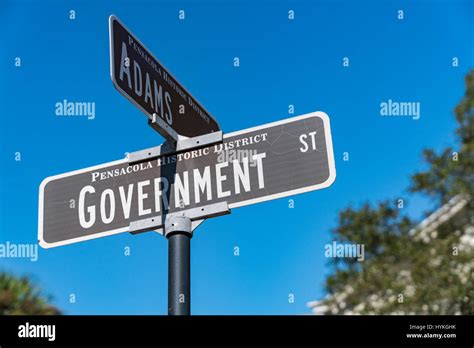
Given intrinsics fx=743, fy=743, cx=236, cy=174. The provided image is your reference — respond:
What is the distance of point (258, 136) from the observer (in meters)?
2.72

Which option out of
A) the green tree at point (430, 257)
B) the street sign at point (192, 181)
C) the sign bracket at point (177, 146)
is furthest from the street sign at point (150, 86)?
the green tree at point (430, 257)

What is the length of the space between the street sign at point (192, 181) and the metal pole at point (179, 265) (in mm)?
97

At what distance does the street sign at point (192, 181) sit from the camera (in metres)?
2.61

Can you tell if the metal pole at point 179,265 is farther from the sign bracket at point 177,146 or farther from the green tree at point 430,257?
the green tree at point 430,257

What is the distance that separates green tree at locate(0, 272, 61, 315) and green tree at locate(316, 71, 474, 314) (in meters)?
5.26

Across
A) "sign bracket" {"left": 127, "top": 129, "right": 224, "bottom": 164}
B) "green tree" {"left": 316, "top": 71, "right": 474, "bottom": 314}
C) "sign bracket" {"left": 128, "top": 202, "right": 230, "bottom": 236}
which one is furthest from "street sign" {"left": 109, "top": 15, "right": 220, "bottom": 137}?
"green tree" {"left": 316, "top": 71, "right": 474, "bottom": 314}

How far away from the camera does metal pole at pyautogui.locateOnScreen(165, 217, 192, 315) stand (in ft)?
7.70

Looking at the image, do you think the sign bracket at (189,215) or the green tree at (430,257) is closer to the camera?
the sign bracket at (189,215)

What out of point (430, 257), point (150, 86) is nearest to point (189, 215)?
point (150, 86)

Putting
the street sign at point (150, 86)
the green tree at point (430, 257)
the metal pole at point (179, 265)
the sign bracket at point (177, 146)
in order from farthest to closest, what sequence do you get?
the green tree at point (430, 257), the sign bracket at point (177, 146), the street sign at point (150, 86), the metal pole at point (179, 265)

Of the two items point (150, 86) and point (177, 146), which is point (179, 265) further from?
point (150, 86)

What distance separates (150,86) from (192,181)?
37 cm

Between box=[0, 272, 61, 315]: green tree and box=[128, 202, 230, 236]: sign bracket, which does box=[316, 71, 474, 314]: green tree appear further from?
box=[128, 202, 230, 236]: sign bracket
